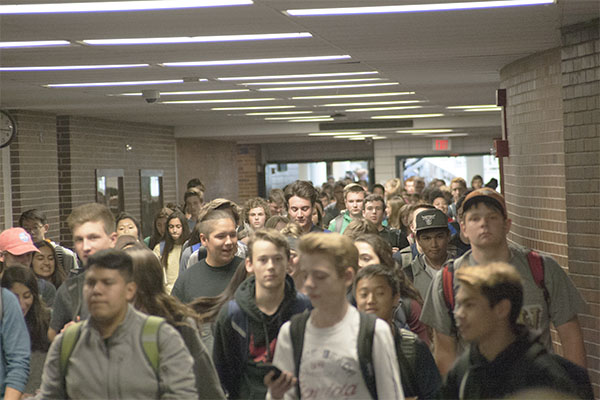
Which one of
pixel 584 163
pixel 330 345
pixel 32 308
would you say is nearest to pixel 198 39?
pixel 32 308

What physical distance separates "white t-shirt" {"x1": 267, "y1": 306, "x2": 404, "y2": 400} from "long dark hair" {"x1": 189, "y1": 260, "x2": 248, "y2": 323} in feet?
5.71

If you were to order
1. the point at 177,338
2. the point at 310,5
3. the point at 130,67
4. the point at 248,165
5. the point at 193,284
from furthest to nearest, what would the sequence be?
1. the point at 248,165
2. the point at 130,67
3. the point at 193,284
4. the point at 310,5
5. the point at 177,338

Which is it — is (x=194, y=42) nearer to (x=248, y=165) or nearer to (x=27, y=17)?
(x=27, y=17)

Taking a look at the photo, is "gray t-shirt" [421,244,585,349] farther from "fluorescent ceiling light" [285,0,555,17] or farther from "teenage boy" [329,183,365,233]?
"teenage boy" [329,183,365,233]

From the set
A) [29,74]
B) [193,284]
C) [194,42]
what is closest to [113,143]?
[29,74]

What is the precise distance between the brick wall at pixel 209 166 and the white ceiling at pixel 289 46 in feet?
29.0

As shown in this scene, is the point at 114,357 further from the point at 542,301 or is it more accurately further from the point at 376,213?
the point at 376,213

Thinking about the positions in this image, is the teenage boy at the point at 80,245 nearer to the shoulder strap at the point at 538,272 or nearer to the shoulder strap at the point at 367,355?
the shoulder strap at the point at 367,355

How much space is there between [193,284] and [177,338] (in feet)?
8.61

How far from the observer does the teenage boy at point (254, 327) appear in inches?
185

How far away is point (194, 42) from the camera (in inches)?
298

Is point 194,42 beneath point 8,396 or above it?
above

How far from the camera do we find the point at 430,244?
7215 millimetres

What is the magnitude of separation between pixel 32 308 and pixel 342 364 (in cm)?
297
